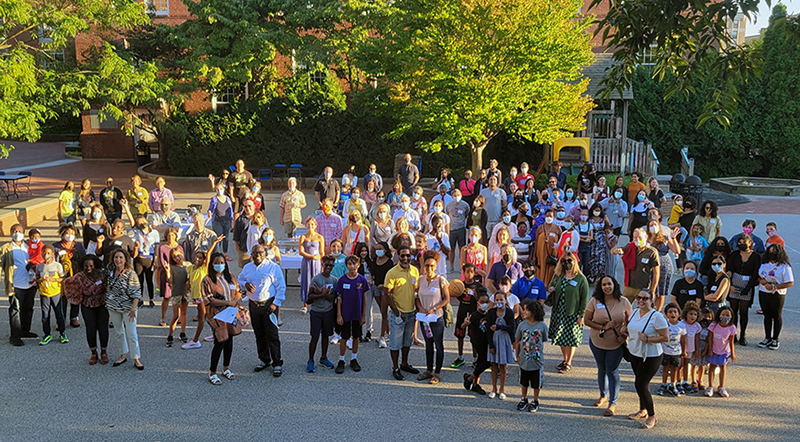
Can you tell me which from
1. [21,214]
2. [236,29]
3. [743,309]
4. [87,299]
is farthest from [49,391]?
[236,29]

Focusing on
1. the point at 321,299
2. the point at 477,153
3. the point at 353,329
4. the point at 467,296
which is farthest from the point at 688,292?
the point at 477,153

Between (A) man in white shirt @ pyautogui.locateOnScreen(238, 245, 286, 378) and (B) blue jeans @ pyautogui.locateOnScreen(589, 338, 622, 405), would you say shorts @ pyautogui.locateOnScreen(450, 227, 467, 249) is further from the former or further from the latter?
(B) blue jeans @ pyautogui.locateOnScreen(589, 338, 622, 405)

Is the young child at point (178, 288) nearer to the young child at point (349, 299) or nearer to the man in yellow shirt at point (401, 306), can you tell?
the young child at point (349, 299)

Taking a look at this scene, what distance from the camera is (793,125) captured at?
93.5 feet

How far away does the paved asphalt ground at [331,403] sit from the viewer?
24.2 ft

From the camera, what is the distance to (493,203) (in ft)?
47.2

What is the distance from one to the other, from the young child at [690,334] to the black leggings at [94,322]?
23.3 ft

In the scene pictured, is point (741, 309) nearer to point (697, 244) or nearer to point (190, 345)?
point (697, 244)

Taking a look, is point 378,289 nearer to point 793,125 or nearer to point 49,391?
point 49,391

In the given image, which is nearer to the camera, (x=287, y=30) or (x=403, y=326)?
(x=403, y=326)

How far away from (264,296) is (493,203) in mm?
6751

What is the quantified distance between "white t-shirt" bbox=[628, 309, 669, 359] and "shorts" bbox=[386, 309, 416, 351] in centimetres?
258

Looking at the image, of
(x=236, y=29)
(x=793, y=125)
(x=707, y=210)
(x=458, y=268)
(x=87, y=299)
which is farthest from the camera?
(x=793, y=125)

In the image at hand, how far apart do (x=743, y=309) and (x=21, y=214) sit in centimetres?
1640
